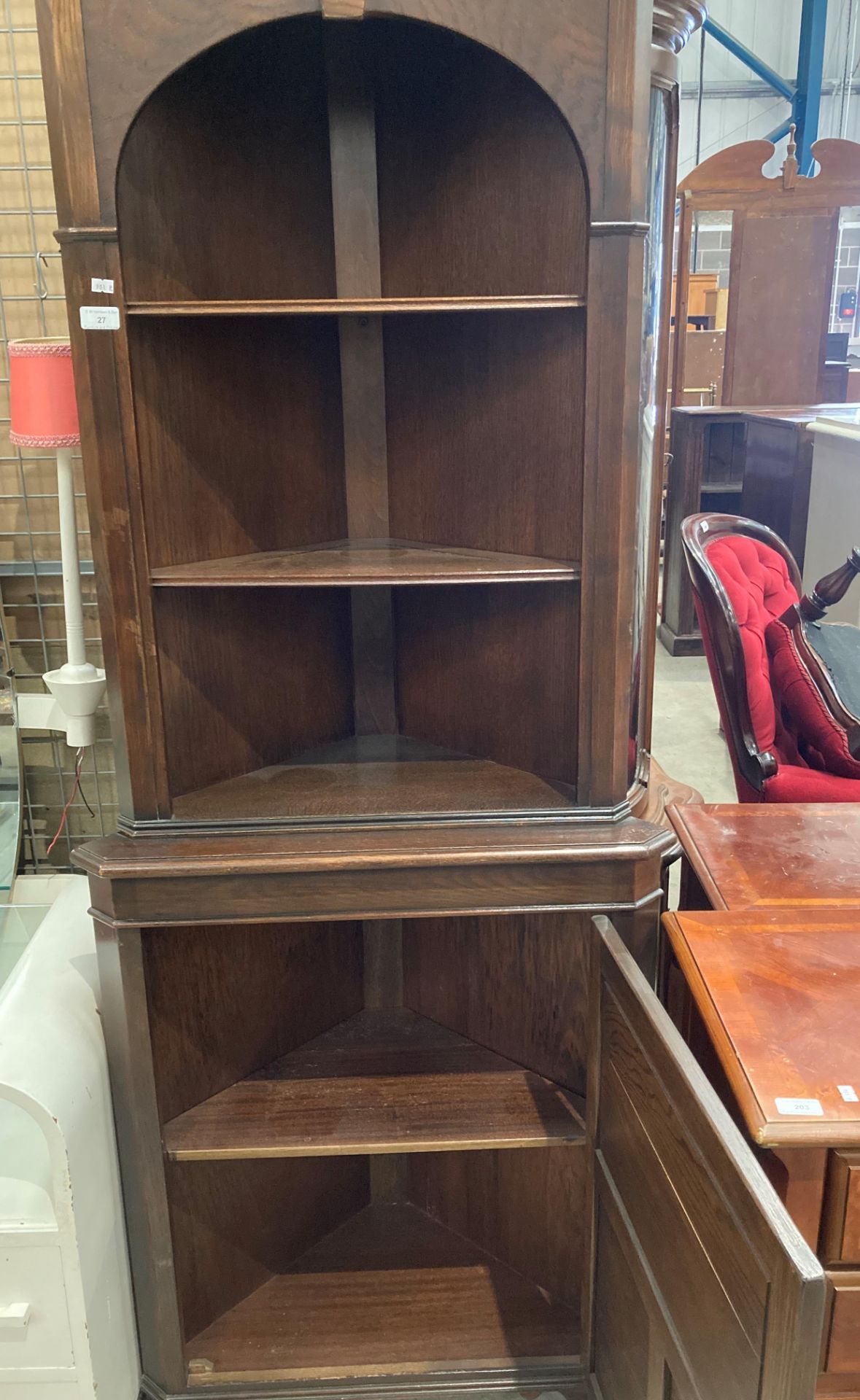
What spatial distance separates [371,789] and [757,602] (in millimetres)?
1232

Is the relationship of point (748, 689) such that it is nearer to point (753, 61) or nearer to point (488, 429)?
point (488, 429)

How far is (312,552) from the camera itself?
5.23 feet

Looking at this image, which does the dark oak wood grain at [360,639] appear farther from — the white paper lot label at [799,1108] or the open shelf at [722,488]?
the open shelf at [722,488]

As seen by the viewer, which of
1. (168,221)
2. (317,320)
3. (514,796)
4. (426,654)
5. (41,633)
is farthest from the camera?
(41,633)

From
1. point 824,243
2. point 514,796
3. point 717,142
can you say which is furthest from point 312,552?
point 717,142

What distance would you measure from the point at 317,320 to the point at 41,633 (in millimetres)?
1011

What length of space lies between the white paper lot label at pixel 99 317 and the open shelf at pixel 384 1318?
1445 millimetres

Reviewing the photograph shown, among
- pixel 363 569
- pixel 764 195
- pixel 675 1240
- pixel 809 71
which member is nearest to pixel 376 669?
pixel 363 569

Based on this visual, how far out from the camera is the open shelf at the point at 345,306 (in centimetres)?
129

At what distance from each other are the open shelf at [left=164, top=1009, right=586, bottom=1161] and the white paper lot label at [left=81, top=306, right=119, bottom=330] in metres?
1.08

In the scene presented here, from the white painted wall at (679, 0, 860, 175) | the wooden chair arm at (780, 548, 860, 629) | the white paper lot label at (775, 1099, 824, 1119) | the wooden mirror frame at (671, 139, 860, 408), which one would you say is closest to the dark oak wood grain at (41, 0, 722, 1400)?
the white paper lot label at (775, 1099, 824, 1119)

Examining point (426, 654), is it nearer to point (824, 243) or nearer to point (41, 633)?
point (41, 633)

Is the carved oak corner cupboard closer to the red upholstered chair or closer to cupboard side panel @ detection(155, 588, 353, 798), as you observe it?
cupboard side panel @ detection(155, 588, 353, 798)

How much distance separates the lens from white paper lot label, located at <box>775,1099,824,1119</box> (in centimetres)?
104
